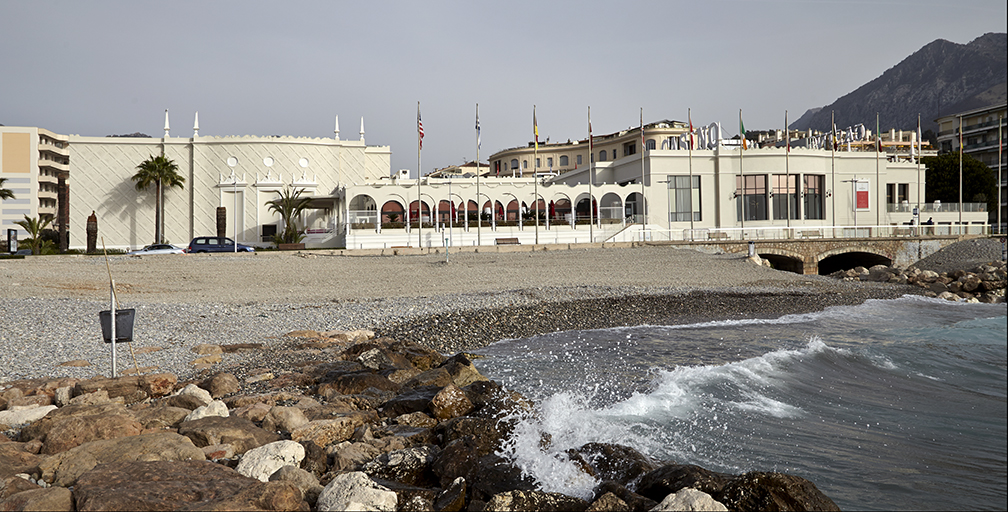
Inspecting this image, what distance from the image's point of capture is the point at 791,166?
45.3 metres

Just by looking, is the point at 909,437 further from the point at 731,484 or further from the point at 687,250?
the point at 687,250

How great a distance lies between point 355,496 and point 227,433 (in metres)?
1.99

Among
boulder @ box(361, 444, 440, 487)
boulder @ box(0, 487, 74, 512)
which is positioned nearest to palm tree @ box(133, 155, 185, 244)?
boulder @ box(0, 487, 74, 512)

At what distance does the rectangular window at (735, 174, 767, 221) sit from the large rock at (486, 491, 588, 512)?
143ft

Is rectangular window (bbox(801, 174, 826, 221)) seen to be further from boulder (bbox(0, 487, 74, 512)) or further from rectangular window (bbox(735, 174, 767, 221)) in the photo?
boulder (bbox(0, 487, 74, 512))

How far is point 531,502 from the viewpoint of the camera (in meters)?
4.52

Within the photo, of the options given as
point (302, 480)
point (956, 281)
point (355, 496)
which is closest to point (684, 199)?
point (956, 281)

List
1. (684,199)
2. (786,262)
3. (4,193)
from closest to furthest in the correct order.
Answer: (786,262)
(684,199)
(4,193)

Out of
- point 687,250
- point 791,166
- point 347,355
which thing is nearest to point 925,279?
point 687,250

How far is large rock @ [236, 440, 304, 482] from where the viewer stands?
16.1ft

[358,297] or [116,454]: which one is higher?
[358,297]

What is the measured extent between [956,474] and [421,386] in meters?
5.73

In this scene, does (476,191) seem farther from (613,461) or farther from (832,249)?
(613,461)

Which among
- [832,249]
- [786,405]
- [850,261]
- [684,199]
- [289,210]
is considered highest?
[684,199]
